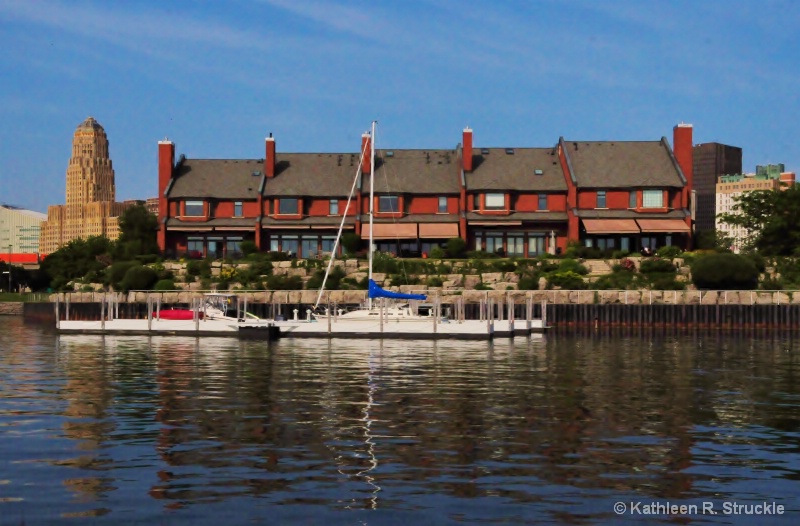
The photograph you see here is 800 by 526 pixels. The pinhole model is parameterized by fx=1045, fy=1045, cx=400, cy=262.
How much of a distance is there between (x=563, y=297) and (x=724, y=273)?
40.1 ft

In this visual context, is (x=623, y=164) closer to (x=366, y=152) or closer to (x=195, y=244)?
(x=366, y=152)

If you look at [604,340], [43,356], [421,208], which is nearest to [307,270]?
[421,208]

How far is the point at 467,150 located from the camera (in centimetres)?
10006

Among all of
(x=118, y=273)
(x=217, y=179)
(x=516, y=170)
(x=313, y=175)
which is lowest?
(x=118, y=273)

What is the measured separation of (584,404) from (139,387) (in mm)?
14321

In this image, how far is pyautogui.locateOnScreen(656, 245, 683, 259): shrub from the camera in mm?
87300

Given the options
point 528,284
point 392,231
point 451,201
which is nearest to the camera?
point 528,284

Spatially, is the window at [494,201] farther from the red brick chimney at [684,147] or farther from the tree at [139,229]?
the tree at [139,229]

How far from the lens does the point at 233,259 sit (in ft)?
307

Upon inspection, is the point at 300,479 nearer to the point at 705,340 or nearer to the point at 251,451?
the point at 251,451

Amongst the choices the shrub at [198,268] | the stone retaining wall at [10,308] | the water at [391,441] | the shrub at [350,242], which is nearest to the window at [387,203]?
the shrub at [350,242]

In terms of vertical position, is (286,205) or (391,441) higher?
(286,205)

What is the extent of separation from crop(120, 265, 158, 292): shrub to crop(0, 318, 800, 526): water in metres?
44.3

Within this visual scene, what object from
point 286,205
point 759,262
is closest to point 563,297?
point 759,262
